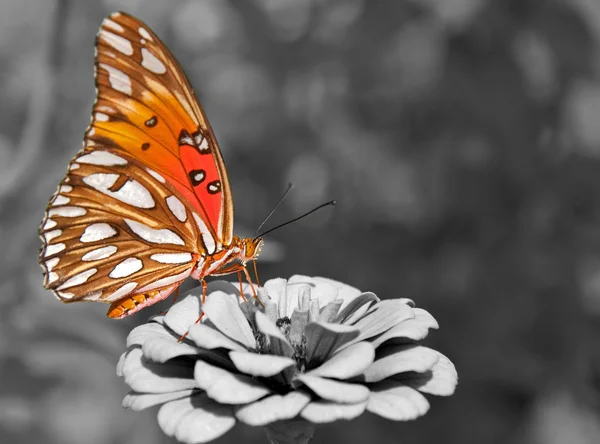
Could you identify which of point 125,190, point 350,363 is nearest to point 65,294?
point 125,190

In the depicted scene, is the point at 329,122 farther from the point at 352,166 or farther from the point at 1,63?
the point at 1,63

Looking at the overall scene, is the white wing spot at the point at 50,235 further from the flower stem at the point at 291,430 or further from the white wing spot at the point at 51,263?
the flower stem at the point at 291,430

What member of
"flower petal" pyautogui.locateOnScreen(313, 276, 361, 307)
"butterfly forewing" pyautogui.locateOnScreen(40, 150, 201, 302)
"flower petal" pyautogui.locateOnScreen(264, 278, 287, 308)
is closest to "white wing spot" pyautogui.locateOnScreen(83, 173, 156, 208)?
"butterfly forewing" pyautogui.locateOnScreen(40, 150, 201, 302)

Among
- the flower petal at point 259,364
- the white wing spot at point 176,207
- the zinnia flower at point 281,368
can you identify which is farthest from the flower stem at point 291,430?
the white wing spot at point 176,207

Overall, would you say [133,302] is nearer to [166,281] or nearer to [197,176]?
[166,281]

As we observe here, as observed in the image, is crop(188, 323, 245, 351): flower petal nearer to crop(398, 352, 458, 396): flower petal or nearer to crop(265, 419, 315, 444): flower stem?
crop(265, 419, 315, 444): flower stem

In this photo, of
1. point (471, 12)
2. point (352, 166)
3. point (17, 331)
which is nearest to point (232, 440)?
point (17, 331)
